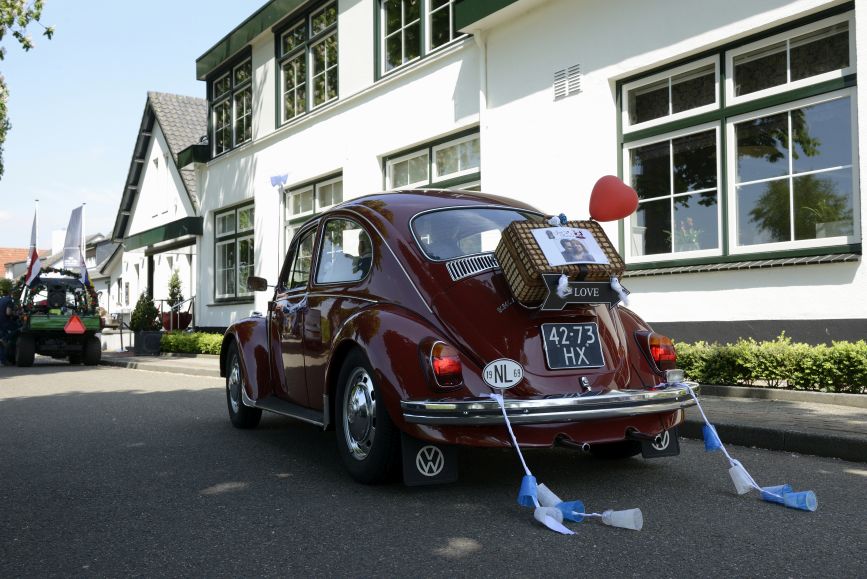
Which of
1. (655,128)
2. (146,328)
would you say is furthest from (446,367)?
(146,328)

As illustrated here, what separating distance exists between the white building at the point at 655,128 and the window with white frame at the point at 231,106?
3.98 m

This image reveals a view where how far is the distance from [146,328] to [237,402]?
15740 millimetres

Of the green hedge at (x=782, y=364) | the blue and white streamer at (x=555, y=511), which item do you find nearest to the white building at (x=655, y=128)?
the green hedge at (x=782, y=364)

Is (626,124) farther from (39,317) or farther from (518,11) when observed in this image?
(39,317)

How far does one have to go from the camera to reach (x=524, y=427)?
4.31 metres

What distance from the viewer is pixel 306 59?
18.5 metres

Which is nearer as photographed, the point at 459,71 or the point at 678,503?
the point at 678,503

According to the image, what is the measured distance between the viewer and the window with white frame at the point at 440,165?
13648 millimetres

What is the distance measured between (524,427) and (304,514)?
1242 mm

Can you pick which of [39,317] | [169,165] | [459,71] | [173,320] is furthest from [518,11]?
[169,165]

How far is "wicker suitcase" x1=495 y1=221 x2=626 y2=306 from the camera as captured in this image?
440cm

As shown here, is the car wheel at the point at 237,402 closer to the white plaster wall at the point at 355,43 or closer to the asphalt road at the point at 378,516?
the asphalt road at the point at 378,516

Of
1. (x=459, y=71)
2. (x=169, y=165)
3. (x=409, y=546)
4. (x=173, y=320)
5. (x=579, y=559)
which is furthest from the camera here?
(x=169, y=165)

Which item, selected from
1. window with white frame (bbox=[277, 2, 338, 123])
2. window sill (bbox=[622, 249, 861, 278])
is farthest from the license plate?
window with white frame (bbox=[277, 2, 338, 123])
